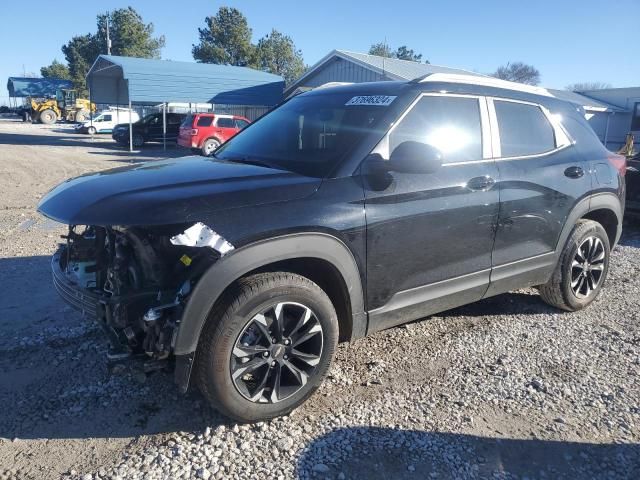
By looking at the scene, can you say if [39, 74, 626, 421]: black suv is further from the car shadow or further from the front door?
the car shadow

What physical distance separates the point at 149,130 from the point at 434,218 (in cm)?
2511

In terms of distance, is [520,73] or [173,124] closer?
[173,124]

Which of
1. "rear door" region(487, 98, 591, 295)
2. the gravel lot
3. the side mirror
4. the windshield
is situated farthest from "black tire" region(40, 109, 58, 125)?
the side mirror

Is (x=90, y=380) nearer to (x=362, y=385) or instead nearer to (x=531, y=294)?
(x=362, y=385)

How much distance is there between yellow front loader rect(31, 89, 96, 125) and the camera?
4594 centimetres

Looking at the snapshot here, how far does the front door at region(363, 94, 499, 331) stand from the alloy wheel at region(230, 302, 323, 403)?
472mm

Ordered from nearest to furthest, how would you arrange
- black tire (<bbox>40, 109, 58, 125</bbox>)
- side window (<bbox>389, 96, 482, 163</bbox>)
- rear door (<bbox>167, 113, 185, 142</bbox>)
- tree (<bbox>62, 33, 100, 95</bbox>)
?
1. side window (<bbox>389, 96, 482, 163</bbox>)
2. rear door (<bbox>167, 113, 185, 142</bbox>)
3. black tire (<bbox>40, 109, 58, 125</bbox>)
4. tree (<bbox>62, 33, 100, 95</bbox>)

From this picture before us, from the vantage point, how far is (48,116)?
4616 cm

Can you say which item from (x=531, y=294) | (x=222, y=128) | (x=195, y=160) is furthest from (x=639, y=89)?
(x=195, y=160)

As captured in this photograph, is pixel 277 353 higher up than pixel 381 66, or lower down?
lower down

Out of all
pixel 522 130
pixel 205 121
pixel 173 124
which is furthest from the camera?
pixel 173 124

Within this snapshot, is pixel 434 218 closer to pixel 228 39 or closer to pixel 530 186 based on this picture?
pixel 530 186

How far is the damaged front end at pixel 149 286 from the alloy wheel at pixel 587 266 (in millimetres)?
3434

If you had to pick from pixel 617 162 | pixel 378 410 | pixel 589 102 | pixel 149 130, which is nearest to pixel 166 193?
pixel 378 410
